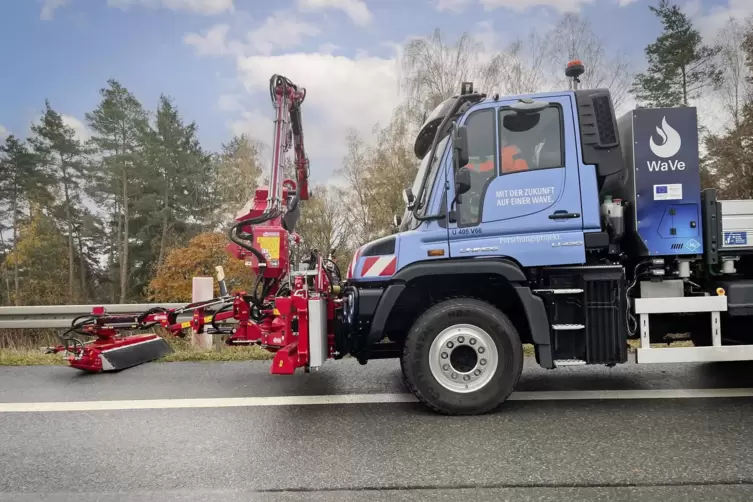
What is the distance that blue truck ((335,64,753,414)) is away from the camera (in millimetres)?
4547

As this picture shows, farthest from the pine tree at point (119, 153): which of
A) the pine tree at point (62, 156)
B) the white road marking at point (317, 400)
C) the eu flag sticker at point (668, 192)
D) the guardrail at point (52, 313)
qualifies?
the eu flag sticker at point (668, 192)

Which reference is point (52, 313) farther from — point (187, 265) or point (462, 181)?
point (187, 265)

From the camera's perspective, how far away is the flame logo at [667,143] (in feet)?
15.7

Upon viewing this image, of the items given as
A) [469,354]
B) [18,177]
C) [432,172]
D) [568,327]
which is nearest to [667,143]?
[568,327]

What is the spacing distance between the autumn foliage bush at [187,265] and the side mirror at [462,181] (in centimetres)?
2703

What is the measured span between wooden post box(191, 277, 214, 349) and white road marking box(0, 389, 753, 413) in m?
2.82

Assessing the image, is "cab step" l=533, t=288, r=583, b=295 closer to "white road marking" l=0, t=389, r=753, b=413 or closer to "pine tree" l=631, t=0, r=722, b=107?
"white road marking" l=0, t=389, r=753, b=413

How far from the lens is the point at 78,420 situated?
455 centimetres

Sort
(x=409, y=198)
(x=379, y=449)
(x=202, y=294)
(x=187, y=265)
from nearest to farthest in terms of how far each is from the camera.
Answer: (x=379, y=449) → (x=409, y=198) → (x=202, y=294) → (x=187, y=265)

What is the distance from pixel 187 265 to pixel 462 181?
29.8 m

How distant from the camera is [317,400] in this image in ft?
16.4

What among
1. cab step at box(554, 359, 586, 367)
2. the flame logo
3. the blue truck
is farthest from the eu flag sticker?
cab step at box(554, 359, 586, 367)

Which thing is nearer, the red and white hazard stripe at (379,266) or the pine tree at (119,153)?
the red and white hazard stripe at (379,266)

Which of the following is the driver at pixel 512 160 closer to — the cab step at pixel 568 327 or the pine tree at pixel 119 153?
the cab step at pixel 568 327
